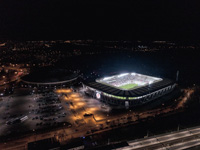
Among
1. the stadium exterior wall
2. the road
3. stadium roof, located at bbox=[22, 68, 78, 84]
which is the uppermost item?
stadium roof, located at bbox=[22, 68, 78, 84]

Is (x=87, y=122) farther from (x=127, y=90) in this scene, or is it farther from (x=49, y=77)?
(x=49, y=77)

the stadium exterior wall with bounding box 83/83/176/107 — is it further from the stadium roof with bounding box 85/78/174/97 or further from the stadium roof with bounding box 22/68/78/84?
the stadium roof with bounding box 22/68/78/84

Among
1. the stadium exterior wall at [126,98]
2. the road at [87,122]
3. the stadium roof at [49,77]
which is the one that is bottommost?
the road at [87,122]

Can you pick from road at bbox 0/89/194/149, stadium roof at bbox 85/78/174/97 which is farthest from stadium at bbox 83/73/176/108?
road at bbox 0/89/194/149

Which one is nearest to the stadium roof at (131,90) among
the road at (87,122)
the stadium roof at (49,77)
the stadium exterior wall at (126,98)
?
the stadium exterior wall at (126,98)

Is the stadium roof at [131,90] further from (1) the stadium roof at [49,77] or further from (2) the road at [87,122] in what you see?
(1) the stadium roof at [49,77]

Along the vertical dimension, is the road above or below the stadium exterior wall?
below

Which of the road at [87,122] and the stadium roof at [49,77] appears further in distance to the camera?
the stadium roof at [49,77]
